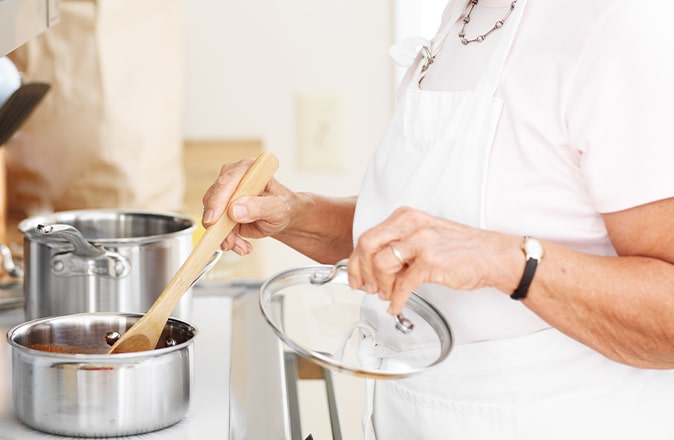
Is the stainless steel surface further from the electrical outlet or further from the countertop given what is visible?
the electrical outlet

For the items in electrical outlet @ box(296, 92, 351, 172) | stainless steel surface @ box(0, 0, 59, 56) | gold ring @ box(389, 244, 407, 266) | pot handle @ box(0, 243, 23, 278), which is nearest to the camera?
gold ring @ box(389, 244, 407, 266)

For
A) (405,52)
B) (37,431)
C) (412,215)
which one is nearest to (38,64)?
(405,52)

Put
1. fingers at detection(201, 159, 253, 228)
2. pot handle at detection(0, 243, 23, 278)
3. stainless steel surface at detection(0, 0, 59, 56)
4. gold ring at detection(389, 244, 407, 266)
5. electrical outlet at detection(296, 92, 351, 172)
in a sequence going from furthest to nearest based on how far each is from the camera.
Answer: electrical outlet at detection(296, 92, 351, 172) → pot handle at detection(0, 243, 23, 278) → fingers at detection(201, 159, 253, 228) → stainless steel surface at detection(0, 0, 59, 56) → gold ring at detection(389, 244, 407, 266)

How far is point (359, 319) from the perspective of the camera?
35.0 inches

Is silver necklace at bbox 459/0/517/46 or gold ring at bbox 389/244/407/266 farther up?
silver necklace at bbox 459/0/517/46

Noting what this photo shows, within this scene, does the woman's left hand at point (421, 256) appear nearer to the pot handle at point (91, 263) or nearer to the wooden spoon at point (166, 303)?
the wooden spoon at point (166, 303)

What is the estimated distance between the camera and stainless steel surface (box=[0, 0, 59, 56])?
85 centimetres

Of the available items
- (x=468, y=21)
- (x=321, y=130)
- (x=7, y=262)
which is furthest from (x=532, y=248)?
(x=321, y=130)

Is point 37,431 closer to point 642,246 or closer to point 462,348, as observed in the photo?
point 462,348

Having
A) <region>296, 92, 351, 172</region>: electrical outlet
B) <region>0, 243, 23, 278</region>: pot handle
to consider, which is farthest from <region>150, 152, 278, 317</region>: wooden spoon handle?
<region>296, 92, 351, 172</region>: electrical outlet

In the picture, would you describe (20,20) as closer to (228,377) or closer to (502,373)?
(228,377)

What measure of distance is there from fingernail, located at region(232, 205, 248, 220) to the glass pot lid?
0.11m

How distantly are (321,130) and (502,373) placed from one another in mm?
1086

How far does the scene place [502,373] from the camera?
0.89 metres
